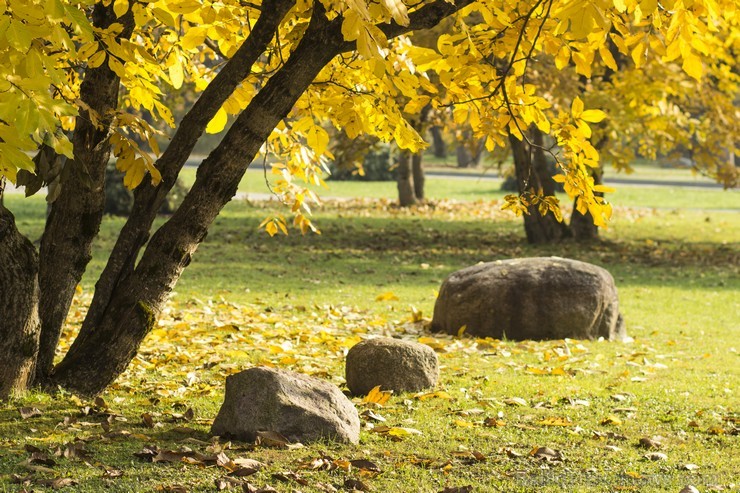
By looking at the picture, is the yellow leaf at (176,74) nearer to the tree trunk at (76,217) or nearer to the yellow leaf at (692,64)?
the tree trunk at (76,217)

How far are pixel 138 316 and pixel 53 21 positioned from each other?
223cm

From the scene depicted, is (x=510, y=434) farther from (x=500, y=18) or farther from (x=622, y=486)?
(x=500, y=18)

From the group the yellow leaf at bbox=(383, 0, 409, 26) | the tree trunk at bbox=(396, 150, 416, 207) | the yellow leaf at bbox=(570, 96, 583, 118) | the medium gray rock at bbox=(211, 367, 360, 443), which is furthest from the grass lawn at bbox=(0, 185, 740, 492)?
the tree trunk at bbox=(396, 150, 416, 207)

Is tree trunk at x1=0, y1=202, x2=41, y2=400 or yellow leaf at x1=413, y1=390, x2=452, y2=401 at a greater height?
tree trunk at x1=0, y1=202, x2=41, y2=400

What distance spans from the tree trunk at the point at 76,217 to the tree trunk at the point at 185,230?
221mm

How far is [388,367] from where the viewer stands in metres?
6.32

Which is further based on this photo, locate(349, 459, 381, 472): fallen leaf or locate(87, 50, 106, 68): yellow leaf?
Answer: locate(349, 459, 381, 472): fallen leaf

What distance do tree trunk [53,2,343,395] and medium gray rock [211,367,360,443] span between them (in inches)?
29.0

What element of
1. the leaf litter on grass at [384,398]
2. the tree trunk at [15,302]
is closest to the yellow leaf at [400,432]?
the leaf litter on grass at [384,398]

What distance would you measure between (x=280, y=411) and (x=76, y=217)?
1683 millimetres

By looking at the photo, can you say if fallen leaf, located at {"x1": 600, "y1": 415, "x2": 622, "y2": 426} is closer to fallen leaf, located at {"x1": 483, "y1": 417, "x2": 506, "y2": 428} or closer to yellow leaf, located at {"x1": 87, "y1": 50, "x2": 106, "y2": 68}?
fallen leaf, located at {"x1": 483, "y1": 417, "x2": 506, "y2": 428}

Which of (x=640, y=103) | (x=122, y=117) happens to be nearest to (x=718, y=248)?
(x=640, y=103)

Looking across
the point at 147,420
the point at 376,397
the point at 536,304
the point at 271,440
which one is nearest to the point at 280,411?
the point at 271,440

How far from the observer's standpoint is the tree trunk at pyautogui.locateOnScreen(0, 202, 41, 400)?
5.20 m
